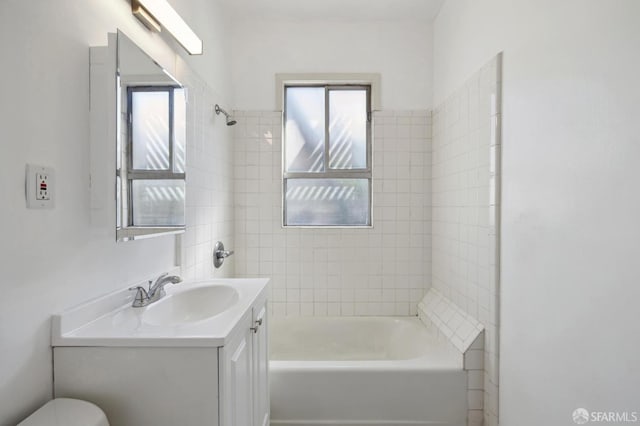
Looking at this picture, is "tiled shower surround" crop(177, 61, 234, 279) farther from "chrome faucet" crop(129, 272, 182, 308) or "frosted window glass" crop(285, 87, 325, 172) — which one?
"frosted window glass" crop(285, 87, 325, 172)

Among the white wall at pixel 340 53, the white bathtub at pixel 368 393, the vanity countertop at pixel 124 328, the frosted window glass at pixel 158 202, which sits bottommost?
the white bathtub at pixel 368 393

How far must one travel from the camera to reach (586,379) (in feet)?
3.71

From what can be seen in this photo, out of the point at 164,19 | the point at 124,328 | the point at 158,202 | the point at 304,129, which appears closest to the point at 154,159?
the point at 158,202

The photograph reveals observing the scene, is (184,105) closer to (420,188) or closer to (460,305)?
(420,188)

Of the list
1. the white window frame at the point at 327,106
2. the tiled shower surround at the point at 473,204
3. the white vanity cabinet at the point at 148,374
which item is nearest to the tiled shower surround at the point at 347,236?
the white window frame at the point at 327,106

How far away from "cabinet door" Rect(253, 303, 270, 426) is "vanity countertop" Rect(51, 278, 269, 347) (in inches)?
8.9

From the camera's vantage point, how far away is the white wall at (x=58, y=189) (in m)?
0.84

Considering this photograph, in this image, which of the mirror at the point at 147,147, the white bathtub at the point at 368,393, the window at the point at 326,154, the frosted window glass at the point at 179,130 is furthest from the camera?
the window at the point at 326,154

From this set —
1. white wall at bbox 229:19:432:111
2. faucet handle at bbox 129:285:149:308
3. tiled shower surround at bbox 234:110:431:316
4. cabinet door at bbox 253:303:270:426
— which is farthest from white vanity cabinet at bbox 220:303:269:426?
white wall at bbox 229:19:432:111

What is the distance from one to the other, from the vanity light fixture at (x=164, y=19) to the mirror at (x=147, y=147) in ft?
0.59

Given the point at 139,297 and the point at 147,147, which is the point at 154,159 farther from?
the point at 139,297

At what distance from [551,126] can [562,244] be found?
456 mm

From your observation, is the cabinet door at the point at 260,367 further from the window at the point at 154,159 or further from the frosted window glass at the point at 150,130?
the frosted window glass at the point at 150,130

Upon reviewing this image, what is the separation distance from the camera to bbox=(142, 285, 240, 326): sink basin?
140 centimetres
